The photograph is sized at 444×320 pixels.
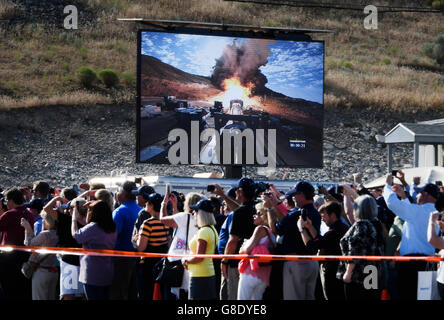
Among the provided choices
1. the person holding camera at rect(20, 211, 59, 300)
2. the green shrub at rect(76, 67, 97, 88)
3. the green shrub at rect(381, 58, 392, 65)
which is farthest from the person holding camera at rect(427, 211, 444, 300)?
the green shrub at rect(381, 58, 392, 65)

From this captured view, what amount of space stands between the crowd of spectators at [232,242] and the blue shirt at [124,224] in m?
0.01

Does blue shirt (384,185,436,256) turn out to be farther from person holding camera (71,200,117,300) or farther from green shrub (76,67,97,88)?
green shrub (76,67,97,88)

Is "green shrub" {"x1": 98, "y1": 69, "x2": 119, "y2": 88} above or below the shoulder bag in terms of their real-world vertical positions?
above

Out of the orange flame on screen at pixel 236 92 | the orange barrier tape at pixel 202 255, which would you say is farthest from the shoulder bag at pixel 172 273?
the orange flame on screen at pixel 236 92

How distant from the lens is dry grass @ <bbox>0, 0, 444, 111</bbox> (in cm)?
4097

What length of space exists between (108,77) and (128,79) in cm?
133

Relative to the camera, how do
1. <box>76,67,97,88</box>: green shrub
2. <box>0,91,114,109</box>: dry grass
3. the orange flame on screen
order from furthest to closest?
<box>76,67,97,88</box>: green shrub
<box>0,91,114,109</box>: dry grass
the orange flame on screen

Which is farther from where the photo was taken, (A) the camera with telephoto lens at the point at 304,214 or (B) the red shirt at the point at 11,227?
(B) the red shirt at the point at 11,227

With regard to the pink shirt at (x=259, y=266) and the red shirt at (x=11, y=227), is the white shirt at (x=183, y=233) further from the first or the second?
the red shirt at (x=11, y=227)

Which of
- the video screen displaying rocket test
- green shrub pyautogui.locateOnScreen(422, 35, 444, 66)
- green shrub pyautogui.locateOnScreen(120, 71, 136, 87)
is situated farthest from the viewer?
green shrub pyautogui.locateOnScreen(422, 35, 444, 66)

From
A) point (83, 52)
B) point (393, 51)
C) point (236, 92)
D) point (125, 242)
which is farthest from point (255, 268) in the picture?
point (393, 51)

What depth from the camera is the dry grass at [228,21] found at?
4097 centimetres

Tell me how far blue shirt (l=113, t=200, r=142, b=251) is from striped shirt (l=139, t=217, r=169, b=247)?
333 millimetres
